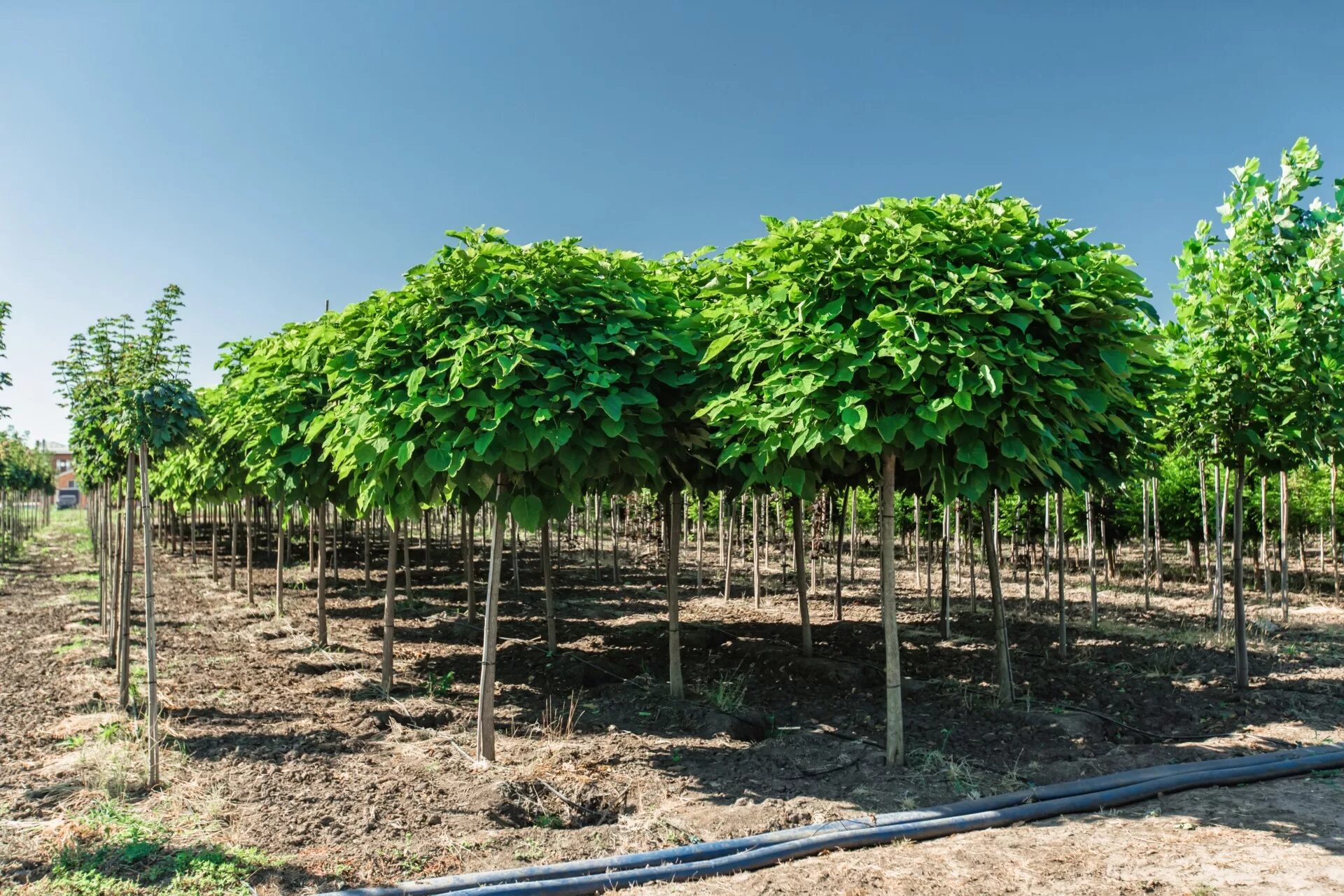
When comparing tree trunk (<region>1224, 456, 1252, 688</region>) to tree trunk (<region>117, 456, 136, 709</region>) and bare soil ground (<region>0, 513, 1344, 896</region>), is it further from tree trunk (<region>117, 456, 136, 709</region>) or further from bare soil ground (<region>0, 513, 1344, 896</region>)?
tree trunk (<region>117, 456, 136, 709</region>)

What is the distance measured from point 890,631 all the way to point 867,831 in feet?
5.66

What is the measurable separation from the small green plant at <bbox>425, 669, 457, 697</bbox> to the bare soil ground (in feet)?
0.16

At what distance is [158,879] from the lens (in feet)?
15.1

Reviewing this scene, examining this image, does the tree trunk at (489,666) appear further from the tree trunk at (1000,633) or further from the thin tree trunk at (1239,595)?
the thin tree trunk at (1239,595)

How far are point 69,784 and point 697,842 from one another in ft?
15.5

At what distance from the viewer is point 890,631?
21.7ft

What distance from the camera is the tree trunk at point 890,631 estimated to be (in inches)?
259

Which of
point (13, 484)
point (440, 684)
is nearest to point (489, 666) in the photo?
point (440, 684)

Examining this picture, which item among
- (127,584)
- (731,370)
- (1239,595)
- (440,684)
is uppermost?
(731,370)

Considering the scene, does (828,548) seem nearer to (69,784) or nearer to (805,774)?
(805,774)

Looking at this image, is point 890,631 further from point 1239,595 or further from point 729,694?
point 1239,595

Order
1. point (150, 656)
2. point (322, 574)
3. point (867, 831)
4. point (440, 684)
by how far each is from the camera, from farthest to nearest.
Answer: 1. point (322, 574)
2. point (440, 684)
3. point (150, 656)
4. point (867, 831)

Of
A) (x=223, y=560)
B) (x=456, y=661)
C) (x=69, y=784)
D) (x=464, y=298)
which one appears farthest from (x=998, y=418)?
(x=223, y=560)

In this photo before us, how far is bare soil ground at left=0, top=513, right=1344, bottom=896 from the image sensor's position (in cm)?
489
